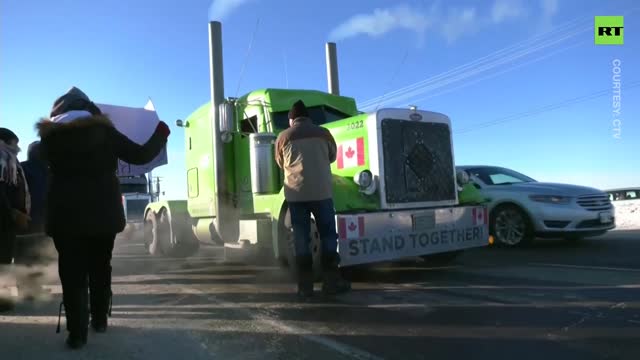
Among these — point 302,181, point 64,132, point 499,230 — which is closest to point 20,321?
point 64,132

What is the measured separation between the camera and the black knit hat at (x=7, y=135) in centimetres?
520

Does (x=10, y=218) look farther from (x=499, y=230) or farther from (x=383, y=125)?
(x=499, y=230)

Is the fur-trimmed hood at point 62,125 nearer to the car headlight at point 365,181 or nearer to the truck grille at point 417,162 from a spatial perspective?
the car headlight at point 365,181

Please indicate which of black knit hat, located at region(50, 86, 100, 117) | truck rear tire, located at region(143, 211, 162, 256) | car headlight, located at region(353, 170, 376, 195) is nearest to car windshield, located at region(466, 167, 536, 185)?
→ car headlight, located at region(353, 170, 376, 195)

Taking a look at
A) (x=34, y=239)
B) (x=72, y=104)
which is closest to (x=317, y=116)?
(x=34, y=239)

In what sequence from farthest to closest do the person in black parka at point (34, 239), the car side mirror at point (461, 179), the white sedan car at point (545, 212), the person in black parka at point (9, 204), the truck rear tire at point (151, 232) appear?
the truck rear tire at point (151, 232) → the white sedan car at point (545, 212) → the car side mirror at point (461, 179) → the person in black parka at point (34, 239) → the person in black parka at point (9, 204)

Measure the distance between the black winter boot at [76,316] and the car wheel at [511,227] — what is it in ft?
24.1

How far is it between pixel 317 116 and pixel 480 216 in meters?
2.72

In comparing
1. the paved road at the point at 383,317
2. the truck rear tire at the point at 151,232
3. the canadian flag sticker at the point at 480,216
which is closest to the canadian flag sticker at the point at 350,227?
the paved road at the point at 383,317

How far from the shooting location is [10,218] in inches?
192

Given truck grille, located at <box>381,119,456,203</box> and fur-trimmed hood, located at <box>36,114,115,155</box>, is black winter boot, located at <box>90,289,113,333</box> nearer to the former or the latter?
fur-trimmed hood, located at <box>36,114,115,155</box>

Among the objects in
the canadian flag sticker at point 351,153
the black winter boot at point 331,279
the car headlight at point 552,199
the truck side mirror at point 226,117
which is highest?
the truck side mirror at point 226,117

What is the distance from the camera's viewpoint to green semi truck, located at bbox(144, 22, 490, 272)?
6.16 m

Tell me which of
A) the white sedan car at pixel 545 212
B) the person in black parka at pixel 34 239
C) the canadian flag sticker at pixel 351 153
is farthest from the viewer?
the white sedan car at pixel 545 212
